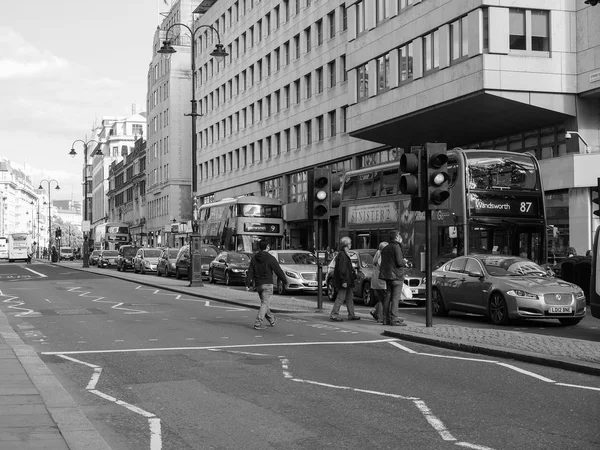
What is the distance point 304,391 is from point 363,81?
35.1 m

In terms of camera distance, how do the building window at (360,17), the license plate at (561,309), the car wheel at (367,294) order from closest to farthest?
the license plate at (561,309) → the car wheel at (367,294) → the building window at (360,17)

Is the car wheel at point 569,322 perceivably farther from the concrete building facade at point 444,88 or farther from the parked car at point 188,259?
the parked car at point 188,259

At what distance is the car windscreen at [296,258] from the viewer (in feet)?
100.0

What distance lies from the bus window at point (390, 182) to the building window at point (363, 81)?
15056mm

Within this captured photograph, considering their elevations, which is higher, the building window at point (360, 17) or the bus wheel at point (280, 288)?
the building window at point (360, 17)

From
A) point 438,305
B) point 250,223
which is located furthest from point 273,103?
point 438,305

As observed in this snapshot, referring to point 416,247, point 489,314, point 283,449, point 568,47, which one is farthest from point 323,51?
point 283,449

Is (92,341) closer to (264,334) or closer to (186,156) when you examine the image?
(264,334)

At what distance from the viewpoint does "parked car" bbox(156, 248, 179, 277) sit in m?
46.2

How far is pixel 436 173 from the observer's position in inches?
591

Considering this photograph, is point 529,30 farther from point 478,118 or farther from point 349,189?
point 349,189

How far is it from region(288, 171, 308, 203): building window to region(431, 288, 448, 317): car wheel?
36.5 meters

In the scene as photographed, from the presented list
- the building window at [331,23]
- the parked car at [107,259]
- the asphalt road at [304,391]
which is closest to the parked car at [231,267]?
the asphalt road at [304,391]

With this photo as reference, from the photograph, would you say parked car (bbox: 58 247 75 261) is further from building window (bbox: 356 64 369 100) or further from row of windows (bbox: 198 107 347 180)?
building window (bbox: 356 64 369 100)
